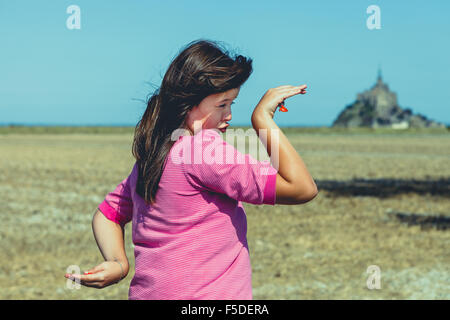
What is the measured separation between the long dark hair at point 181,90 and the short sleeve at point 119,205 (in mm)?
208

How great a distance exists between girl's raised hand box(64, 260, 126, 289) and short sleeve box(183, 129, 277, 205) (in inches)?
17.5

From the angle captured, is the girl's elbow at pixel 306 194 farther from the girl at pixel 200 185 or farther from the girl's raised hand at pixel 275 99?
the girl's raised hand at pixel 275 99

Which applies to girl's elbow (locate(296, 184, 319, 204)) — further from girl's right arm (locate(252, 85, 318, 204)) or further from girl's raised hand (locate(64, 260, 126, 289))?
girl's raised hand (locate(64, 260, 126, 289))

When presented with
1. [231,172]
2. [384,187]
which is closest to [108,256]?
[231,172]

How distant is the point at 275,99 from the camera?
1.51 m

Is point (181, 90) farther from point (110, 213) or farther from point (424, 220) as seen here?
point (424, 220)

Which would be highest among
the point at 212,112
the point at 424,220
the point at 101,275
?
the point at 212,112

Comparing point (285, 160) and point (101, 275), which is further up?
point (285, 160)

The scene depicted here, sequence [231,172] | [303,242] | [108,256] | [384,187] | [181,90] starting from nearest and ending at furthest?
[231,172]
[181,90]
[108,256]
[303,242]
[384,187]

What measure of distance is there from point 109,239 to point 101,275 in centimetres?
20

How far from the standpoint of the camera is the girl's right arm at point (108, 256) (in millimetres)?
1649

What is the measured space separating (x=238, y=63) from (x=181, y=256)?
58 cm

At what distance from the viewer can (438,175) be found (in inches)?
766
